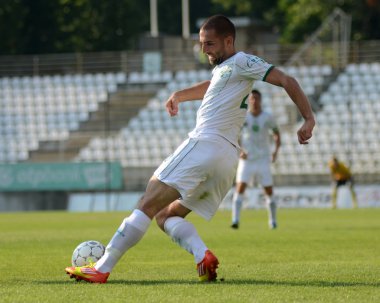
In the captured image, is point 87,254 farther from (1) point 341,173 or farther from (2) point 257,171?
(1) point 341,173

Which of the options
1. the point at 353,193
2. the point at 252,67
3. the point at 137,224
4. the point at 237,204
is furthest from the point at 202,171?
the point at 353,193

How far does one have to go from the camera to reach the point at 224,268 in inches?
402

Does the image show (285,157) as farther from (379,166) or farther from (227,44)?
(227,44)

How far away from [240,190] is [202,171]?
1004 cm

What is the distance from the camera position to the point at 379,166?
33.2 meters

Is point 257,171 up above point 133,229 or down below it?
below

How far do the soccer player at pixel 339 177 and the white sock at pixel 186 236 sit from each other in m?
22.4

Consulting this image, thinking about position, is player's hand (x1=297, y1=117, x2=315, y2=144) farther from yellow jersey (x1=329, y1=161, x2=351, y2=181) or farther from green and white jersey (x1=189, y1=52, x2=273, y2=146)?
yellow jersey (x1=329, y1=161, x2=351, y2=181)

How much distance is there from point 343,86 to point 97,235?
22.0 m

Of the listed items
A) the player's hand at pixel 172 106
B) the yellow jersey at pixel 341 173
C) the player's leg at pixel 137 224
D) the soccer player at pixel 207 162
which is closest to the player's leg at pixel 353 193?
the yellow jersey at pixel 341 173

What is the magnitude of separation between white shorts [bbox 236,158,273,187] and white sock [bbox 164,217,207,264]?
389 inches

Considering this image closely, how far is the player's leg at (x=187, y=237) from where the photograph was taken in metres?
8.52

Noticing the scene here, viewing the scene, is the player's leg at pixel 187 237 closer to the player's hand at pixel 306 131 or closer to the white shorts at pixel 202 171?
the white shorts at pixel 202 171

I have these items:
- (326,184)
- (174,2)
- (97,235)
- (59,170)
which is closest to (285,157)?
(326,184)
